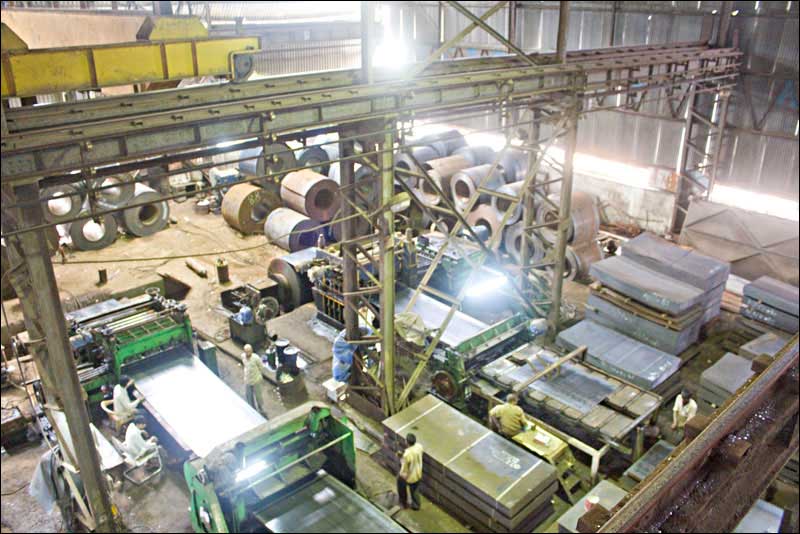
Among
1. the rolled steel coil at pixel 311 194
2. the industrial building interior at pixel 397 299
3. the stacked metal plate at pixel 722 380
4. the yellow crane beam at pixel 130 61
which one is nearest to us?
the yellow crane beam at pixel 130 61

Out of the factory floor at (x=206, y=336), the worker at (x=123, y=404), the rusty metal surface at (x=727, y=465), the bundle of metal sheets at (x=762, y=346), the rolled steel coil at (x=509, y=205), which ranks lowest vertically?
the factory floor at (x=206, y=336)

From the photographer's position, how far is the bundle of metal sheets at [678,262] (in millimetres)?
11602

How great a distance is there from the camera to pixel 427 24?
22656 mm

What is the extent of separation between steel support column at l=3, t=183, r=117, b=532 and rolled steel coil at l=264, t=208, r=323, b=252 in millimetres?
8793

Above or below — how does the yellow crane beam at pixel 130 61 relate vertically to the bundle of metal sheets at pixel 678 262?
above

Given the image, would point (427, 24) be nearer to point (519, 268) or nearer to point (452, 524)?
point (519, 268)

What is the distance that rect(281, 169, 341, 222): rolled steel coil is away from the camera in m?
15.9

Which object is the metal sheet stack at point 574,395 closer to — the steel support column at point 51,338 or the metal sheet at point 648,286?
the metal sheet at point 648,286

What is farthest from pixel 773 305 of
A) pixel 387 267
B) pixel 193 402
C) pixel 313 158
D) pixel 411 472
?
pixel 313 158

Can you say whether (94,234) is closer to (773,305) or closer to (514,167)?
(514,167)

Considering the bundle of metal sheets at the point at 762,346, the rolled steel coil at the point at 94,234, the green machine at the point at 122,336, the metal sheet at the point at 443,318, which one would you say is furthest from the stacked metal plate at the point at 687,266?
the rolled steel coil at the point at 94,234

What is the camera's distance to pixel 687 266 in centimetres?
1189

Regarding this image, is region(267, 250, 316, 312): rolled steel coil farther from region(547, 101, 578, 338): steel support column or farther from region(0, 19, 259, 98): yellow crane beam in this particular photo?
region(0, 19, 259, 98): yellow crane beam

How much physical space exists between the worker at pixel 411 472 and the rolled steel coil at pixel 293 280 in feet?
18.1
